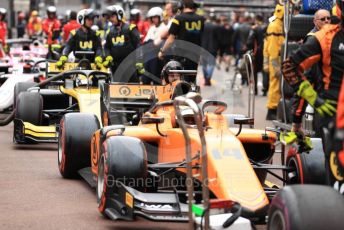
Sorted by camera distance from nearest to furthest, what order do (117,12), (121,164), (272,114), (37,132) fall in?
(121,164) < (37,132) < (272,114) < (117,12)

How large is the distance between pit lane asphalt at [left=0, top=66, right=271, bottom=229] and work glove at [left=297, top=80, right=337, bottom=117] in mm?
1797

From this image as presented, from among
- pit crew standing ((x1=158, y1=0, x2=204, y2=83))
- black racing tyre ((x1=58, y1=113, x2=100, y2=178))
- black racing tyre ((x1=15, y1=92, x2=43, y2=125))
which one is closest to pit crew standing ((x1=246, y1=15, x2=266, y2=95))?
pit crew standing ((x1=158, y1=0, x2=204, y2=83))

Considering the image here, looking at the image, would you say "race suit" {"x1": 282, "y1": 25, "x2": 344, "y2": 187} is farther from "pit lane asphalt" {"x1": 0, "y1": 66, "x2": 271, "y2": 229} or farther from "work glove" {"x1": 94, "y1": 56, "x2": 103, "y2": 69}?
"work glove" {"x1": 94, "y1": 56, "x2": 103, "y2": 69}

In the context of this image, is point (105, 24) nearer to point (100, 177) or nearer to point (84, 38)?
point (84, 38)

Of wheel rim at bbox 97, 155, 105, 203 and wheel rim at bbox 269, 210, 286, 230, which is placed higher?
wheel rim at bbox 269, 210, 286, 230

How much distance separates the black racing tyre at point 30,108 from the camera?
13.8 m

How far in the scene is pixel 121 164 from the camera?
849 centimetres

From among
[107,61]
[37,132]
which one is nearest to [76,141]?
[37,132]

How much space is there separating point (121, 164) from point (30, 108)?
18.2ft

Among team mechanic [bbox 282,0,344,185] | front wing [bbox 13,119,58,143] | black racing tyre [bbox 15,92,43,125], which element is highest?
team mechanic [bbox 282,0,344,185]

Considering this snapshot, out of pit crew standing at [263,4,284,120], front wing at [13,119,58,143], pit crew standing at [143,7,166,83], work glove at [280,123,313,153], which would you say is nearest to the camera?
work glove at [280,123,313,153]

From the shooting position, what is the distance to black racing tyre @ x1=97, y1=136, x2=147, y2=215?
8461 mm

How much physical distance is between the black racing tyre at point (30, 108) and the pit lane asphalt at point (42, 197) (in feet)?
1.34

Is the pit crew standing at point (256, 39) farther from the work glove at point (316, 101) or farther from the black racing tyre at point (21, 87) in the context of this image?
the work glove at point (316, 101)
